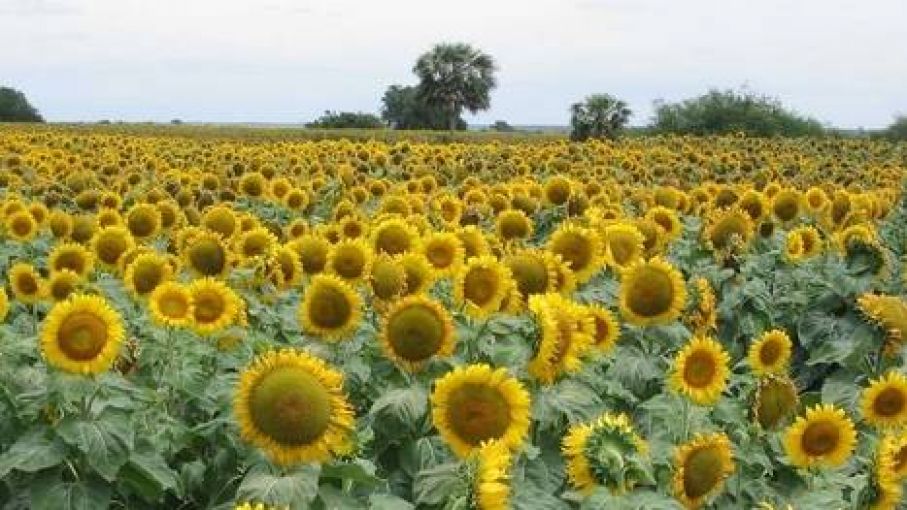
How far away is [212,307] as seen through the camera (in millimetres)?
5016

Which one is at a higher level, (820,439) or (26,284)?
(26,284)

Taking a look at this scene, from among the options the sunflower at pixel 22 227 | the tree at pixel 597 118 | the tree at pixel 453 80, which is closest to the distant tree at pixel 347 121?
the tree at pixel 453 80

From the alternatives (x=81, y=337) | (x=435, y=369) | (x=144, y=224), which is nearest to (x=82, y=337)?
(x=81, y=337)

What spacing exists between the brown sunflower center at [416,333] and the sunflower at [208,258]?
2.09 m

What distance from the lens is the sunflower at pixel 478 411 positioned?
3645mm

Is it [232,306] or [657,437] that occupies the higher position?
[232,306]

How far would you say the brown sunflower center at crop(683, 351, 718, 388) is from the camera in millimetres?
4621

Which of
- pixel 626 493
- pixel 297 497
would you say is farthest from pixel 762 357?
pixel 297 497

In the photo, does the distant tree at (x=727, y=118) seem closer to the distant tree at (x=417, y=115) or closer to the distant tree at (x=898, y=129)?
the distant tree at (x=898, y=129)

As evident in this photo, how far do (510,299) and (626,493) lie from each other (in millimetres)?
1563

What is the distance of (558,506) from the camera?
394 cm

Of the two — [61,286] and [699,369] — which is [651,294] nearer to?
[699,369]

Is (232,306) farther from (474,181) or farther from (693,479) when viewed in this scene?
(474,181)

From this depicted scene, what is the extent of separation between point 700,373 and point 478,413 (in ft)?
4.10
